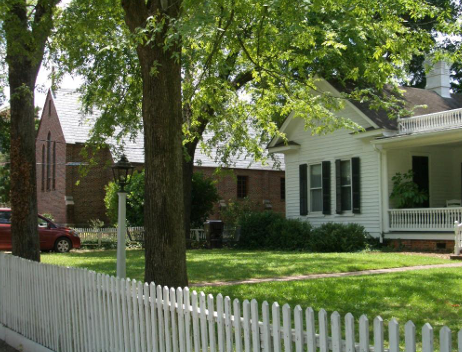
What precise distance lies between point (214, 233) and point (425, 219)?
8845 millimetres

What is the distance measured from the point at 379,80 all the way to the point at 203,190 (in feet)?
57.0

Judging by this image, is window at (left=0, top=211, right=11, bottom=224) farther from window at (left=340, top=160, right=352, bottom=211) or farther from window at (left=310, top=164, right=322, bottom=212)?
window at (left=340, top=160, right=352, bottom=211)

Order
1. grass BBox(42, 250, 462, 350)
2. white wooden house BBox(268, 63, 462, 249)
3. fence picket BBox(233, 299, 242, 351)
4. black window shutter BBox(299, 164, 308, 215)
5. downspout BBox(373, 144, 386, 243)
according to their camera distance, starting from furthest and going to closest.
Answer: black window shutter BBox(299, 164, 308, 215) < downspout BBox(373, 144, 386, 243) < white wooden house BBox(268, 63, 462, 249) < grass BBox(42, 250, 462, 350) < fence picket BBox(233, 299, 242, 351)

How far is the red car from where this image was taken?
22672 mm

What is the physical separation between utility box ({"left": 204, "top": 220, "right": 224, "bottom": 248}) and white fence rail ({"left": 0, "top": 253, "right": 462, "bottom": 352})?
14662 mm

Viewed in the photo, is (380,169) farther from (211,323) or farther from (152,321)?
(211,323)

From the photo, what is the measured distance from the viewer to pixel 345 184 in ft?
72.8

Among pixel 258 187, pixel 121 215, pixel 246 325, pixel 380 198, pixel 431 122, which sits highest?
pixel 431 122

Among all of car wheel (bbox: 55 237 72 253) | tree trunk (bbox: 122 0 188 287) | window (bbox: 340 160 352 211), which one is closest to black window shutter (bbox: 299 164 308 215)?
window (bbox: 340 160 352 211)

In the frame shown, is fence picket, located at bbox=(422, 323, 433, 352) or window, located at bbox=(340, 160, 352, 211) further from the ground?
window, located at bbox=(340, 160, 352, 211)

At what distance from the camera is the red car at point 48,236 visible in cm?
2267

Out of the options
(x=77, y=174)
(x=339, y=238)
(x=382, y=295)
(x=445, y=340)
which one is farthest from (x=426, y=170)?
(x=77, y=174)

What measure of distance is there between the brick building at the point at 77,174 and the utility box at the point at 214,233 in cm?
907

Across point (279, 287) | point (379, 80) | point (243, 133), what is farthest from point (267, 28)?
point (243, 133)
